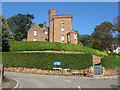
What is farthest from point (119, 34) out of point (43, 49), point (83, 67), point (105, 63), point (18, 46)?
point (18, 46)

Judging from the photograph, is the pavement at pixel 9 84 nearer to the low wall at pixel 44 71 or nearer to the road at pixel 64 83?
the road at pixel 64 83

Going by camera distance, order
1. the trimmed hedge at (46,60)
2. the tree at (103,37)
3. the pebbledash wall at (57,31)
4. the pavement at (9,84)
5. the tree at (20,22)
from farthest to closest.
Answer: the tree at (20,22) → the tree at (103,37) → the pebbledash wall at (57,31) → the trimmed hedge at (46,60) → the pavement at (9,84)

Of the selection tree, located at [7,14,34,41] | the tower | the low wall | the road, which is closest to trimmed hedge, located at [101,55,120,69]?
the low wall

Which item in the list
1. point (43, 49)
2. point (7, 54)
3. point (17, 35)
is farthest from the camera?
point (17, 35)

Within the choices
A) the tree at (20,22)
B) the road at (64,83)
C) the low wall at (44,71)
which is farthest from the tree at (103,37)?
the road at (64,83)

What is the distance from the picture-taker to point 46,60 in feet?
110

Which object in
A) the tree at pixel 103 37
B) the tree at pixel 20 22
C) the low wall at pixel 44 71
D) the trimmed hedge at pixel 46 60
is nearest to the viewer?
the low wall at pixel 44 71

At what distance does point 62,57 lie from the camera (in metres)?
34.0

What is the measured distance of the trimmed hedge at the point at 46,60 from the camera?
109ft

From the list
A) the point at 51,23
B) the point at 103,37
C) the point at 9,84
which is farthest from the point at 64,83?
the point at 103,37

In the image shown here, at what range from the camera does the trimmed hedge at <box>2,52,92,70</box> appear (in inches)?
1310

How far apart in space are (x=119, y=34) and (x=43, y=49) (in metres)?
19.8

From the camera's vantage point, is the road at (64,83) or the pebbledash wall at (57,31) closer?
the road at (64,83)

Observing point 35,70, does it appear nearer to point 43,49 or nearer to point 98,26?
point 43,49
